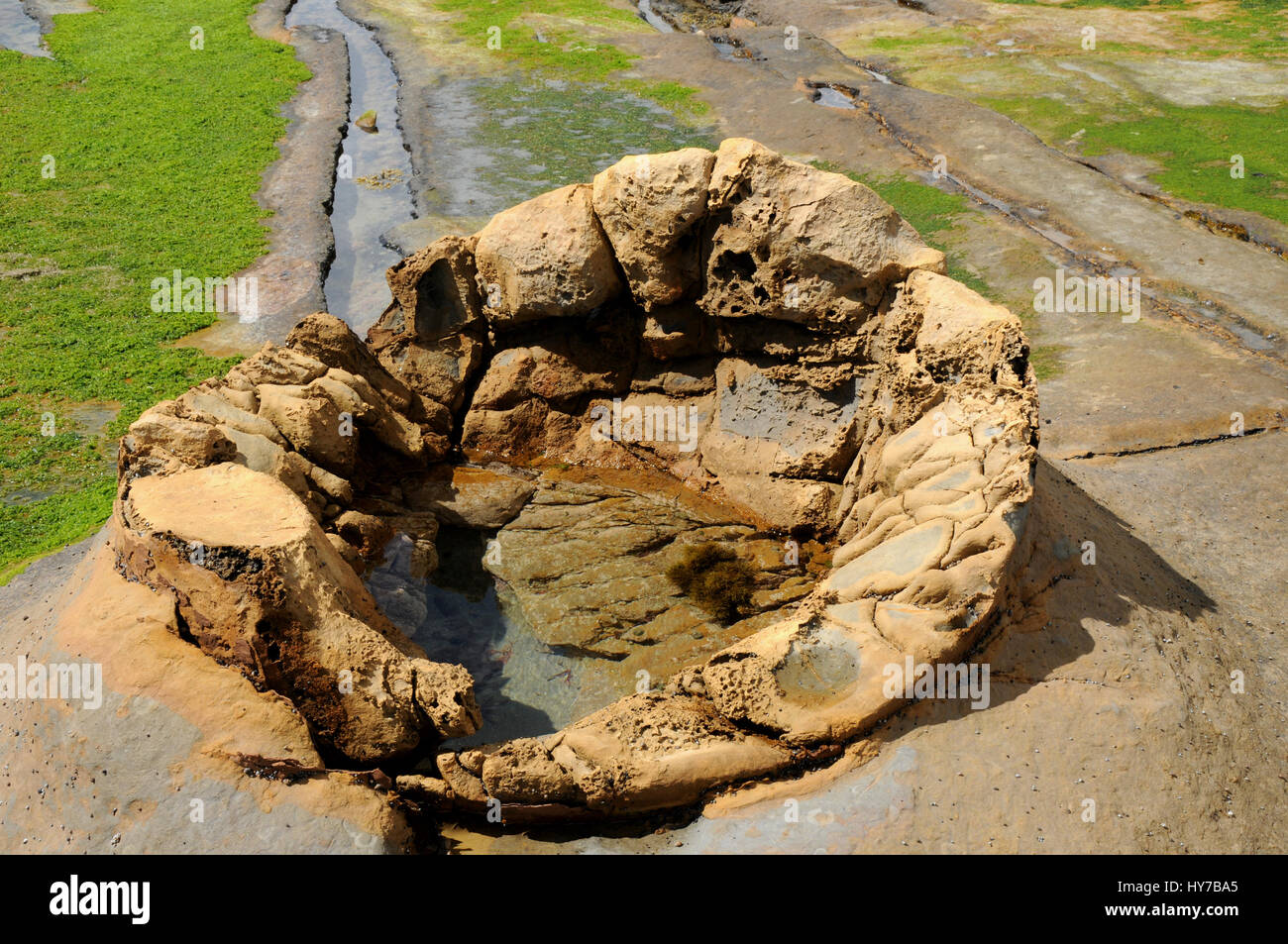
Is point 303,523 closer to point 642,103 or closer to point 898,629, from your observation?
point 898,629

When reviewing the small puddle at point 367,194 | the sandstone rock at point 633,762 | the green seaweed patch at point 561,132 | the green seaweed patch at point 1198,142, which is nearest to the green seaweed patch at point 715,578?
the sandstone rock at point 633,762

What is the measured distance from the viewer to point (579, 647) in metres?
8.09

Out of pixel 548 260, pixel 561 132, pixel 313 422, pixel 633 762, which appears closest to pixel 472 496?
pixel 313 422

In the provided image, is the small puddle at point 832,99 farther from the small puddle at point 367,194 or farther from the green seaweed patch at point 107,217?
the green seaweed patch at point 107,217

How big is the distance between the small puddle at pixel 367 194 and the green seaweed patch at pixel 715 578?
6.56 meters

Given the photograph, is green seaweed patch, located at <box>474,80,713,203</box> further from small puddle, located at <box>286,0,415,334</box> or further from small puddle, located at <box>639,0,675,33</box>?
small puddle, located at <box>639,0,675,33</box>

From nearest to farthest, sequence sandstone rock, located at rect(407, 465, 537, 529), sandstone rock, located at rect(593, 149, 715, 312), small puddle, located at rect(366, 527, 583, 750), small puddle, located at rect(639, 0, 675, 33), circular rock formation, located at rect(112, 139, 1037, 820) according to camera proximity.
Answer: circular rock formation, located at rect(112, 139, 1037, 820)
small puddle, located at rect(366, 527, 583, 750)
sandstone rock, located at rect(593, 149, 715, 312)
sandstone rock, located at rect(407, 465, 537, 529)
small puddle, located at rect(639, 0, 675, 33)

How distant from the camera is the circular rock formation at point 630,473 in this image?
6227mm

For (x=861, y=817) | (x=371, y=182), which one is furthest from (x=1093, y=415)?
(x=371, y=182)

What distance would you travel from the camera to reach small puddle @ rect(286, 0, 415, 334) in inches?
572

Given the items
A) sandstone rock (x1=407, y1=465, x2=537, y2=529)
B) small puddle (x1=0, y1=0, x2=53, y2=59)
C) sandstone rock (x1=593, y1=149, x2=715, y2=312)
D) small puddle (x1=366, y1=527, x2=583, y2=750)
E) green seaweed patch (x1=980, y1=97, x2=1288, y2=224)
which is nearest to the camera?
small puddle (x1=366, y1=527, x2=583, y2=750)

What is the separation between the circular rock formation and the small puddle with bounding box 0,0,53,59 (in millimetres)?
18283

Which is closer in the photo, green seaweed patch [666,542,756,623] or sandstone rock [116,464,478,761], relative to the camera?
sandstone rock [116,464,478,761]

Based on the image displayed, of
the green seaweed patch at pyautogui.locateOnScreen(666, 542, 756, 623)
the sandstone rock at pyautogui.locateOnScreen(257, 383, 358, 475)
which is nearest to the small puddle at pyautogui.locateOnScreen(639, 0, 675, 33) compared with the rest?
the sandstone rock at pyautogui.locateOnScreen(257, 383, 358, 475)
